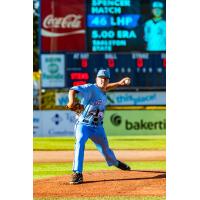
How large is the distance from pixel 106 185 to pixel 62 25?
1049cm

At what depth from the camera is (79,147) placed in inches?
301

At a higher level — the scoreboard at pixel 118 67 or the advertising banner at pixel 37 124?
the scoreboard at pixel 118 67

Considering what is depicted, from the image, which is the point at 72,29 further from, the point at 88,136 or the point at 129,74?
the point at 88,136

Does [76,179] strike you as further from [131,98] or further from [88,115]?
[131,98]

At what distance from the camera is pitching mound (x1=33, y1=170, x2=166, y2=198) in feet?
22.7

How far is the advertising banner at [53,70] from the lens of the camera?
56.9ft

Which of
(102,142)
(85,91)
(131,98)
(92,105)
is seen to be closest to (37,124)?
(131,98)

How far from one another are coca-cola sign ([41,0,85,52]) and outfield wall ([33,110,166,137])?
2.00 meters

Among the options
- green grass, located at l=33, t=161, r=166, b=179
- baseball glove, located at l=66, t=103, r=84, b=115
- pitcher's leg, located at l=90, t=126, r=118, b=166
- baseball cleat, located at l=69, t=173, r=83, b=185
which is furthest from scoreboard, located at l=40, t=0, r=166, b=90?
baseball cleat, located at l=69, t=173, r=83, b=185

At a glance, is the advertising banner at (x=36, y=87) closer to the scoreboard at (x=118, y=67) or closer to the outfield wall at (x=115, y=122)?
the outfield wall at (x=115, y=122)

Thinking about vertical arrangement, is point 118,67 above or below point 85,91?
above

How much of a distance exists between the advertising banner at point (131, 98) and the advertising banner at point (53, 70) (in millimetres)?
944

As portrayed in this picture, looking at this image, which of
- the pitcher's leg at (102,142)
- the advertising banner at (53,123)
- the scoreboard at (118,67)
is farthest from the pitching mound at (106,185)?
the advertising banner at (53,123)

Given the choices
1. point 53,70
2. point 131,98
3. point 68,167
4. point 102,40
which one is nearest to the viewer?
point 68,167
